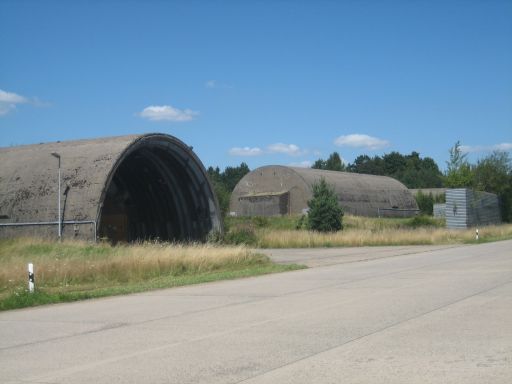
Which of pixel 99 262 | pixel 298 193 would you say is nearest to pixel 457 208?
pixel 298 193

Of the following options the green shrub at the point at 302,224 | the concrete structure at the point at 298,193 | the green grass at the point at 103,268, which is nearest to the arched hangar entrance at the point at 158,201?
the green grass at the point at 103,268

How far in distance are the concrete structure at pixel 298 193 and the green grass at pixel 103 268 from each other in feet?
138

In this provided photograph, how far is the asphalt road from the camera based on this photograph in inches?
283

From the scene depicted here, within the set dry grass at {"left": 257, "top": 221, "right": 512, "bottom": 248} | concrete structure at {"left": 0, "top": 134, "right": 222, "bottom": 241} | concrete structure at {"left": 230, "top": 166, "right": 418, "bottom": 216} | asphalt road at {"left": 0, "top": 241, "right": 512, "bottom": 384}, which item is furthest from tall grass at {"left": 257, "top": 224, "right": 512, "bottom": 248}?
concrete structure at {"left": 230, "top": 166, "right": 418, "bottom": 216}

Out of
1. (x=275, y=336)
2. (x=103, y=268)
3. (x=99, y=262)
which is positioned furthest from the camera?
(x=99, y=262)

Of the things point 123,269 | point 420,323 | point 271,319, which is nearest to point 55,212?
point 123,269

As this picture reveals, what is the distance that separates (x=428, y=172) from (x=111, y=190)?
11701 centimetres

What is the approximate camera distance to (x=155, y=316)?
1203 cm

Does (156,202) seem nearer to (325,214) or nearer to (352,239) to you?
(352,239)

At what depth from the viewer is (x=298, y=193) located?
Answer: 6844cm

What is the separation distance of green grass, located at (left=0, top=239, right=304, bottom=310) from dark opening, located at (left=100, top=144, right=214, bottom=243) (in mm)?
10220

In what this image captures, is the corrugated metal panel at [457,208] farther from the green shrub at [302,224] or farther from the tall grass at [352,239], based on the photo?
the green shrub at [302,224]

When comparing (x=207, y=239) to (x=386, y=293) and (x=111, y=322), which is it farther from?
(x=111, y=322)

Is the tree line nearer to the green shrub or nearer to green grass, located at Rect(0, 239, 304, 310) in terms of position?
the green shrub
